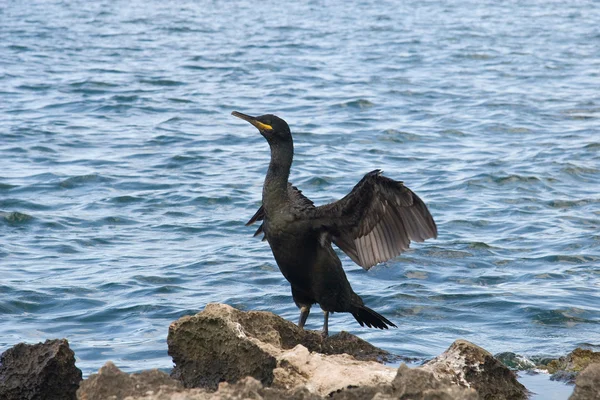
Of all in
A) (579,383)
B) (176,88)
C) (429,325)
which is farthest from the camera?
(176,88)

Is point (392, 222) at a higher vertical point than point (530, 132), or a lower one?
higher

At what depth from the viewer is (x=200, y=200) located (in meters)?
11.5

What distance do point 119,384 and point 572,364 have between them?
294 centimetres

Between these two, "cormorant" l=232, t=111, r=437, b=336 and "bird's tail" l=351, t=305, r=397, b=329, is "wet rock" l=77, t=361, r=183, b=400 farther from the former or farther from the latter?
"bird's tail" l=351, t=305, r=397, b=329

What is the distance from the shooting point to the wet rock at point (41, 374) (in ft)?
16.8

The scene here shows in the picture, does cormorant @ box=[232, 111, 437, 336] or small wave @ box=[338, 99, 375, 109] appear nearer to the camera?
cormorant @ box=[232, 111, 437, 336]

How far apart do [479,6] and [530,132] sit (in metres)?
12.6

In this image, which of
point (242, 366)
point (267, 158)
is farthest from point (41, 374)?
point (267, 158)

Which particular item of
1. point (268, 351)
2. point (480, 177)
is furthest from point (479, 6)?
point (268, 351)

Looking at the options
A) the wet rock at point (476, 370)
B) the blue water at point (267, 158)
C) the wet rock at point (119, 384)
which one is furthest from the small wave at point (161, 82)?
the wet rock at point (119, 384)

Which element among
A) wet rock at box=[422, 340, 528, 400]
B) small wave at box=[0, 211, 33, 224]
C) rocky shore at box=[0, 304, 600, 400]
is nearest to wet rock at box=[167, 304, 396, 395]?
rocky shore at box=[0, 304, 600, 400]

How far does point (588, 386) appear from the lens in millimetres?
4418

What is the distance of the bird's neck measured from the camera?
6320 millimetres

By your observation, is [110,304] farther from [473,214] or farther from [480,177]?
[480,177]
